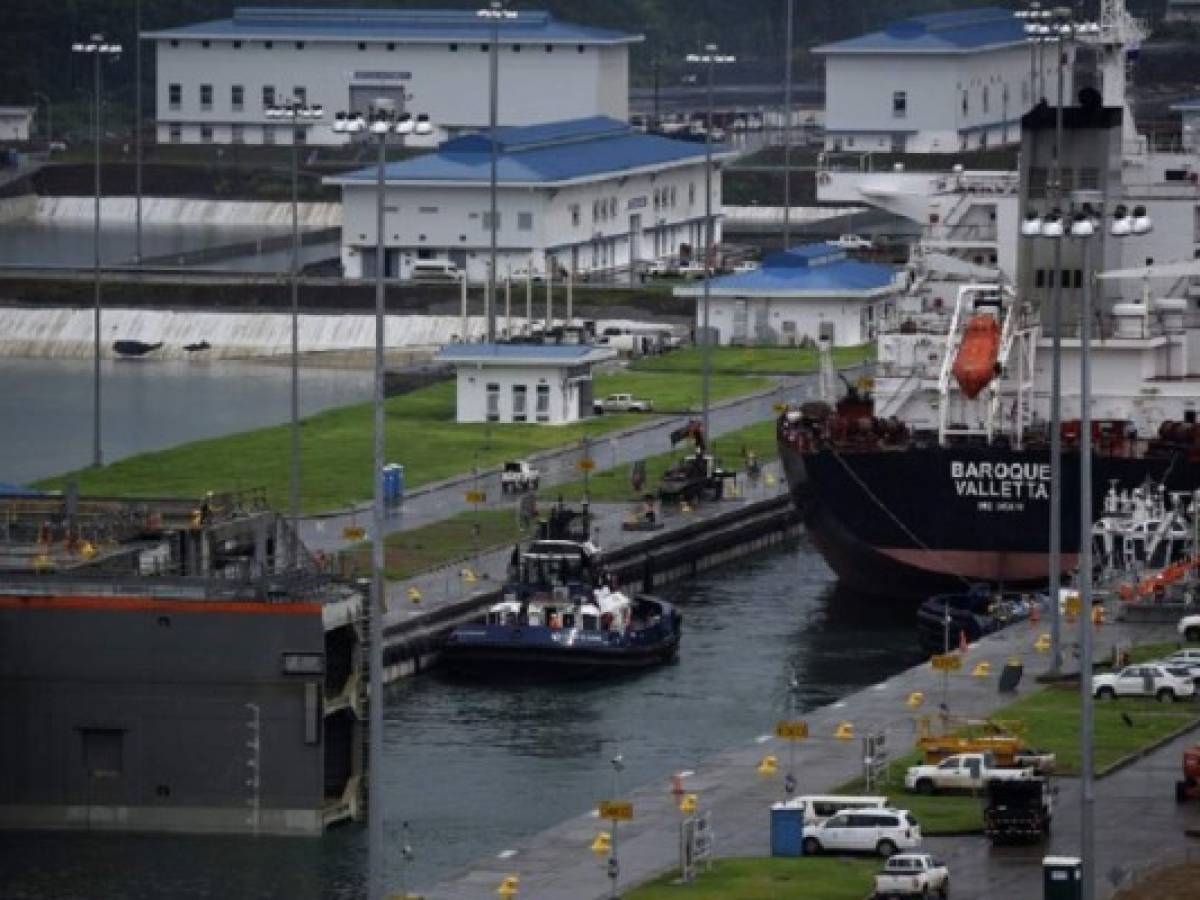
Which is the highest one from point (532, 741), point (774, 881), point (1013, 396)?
point (1013, 396)

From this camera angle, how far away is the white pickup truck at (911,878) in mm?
50156

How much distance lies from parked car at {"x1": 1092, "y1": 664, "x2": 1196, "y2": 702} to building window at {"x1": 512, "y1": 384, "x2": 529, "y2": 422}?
36524mm

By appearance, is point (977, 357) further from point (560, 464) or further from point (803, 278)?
point (803, 278)

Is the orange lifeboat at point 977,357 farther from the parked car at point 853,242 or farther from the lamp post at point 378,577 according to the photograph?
the parked car at point 853,242

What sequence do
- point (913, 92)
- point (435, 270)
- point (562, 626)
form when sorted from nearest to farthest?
point (562, 626) < point (435, 270) < point (913, 92)

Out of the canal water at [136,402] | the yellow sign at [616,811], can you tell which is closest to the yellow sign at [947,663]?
the yellow sign at [616,811]

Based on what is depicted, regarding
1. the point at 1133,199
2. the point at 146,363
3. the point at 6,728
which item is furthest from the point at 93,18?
the point at 6,728

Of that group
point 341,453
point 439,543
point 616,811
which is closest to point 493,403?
point 341,453

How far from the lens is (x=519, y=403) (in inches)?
3920

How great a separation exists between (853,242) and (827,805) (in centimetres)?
8674

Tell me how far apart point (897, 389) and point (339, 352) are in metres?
39.7

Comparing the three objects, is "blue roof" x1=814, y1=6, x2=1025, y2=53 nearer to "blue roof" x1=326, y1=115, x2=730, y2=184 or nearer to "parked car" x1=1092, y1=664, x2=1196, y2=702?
"blue roof" x1=326, y1=115, x2=730, y2=184

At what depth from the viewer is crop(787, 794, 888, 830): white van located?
2115 inches

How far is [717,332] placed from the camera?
121812mm
